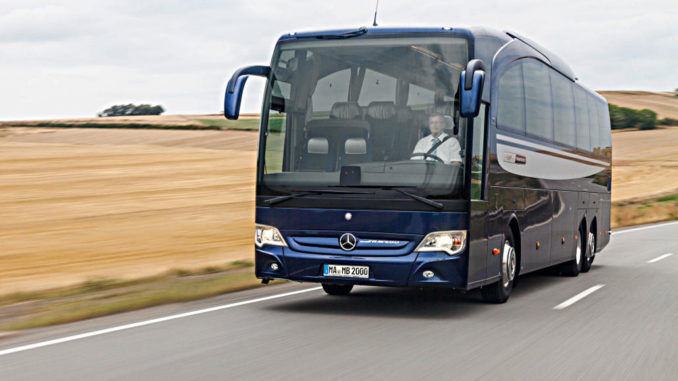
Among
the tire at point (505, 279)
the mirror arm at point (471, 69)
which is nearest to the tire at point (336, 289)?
the tire at point (505, 279)

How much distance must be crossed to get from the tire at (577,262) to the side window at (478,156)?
598 centimetres

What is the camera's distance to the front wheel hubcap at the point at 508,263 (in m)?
11.4

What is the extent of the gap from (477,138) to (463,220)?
904mm

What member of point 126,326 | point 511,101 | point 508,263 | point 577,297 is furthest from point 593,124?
point 126,326

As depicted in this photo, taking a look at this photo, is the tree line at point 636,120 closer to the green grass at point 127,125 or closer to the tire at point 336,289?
the green grass at point 127,125

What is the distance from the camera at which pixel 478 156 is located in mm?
10125

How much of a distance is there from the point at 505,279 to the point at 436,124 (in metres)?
2.57

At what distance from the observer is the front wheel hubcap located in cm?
1142

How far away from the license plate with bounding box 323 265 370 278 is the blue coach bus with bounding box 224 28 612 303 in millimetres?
14

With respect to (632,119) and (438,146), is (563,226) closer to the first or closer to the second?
(438,146)

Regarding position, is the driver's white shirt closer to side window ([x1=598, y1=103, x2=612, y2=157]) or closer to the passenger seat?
the passenger seat

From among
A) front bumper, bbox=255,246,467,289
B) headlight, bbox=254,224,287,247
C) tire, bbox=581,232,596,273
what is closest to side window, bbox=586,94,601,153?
tire, bbox=581,232,596,273

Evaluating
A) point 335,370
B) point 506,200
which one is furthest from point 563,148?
point 335,370

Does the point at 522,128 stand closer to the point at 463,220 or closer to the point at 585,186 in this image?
the point at 463,220
